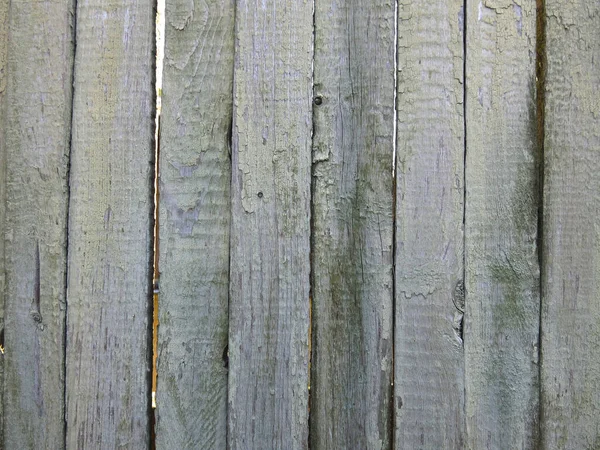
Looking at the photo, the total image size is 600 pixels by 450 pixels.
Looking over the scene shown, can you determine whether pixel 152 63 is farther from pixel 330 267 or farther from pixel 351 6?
pixel 330 267

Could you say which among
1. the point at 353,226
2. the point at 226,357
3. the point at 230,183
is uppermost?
the point at 230,183

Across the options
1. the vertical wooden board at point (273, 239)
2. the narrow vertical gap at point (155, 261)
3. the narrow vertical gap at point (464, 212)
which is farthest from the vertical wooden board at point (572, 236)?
the narrow vertical gap at point (155, 261)

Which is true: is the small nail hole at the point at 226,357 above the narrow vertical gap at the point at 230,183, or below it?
below

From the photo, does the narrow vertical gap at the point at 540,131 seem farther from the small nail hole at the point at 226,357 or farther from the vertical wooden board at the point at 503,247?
the small nail hole at the point at 226,357

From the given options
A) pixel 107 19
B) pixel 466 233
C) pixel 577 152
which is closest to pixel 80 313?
pixel 107 19

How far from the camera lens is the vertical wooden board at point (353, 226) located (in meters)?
1.67

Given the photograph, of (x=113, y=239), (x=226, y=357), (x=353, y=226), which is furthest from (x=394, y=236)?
(x=113, y=239)

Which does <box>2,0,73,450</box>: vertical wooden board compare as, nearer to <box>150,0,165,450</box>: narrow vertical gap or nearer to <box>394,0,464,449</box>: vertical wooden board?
<box>150,0,165,450</box>: narrow vertical gap

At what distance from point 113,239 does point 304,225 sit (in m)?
0.56

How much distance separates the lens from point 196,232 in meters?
1.71

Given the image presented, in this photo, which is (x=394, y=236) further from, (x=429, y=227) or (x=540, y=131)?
(x=540, y=131)

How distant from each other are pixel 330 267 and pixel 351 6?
0.74 metres

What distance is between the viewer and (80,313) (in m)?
1.74

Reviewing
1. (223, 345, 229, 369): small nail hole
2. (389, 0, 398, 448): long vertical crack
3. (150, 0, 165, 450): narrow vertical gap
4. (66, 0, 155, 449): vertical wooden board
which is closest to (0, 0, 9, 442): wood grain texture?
(66, 0, 155, 449): vertical wooden board
